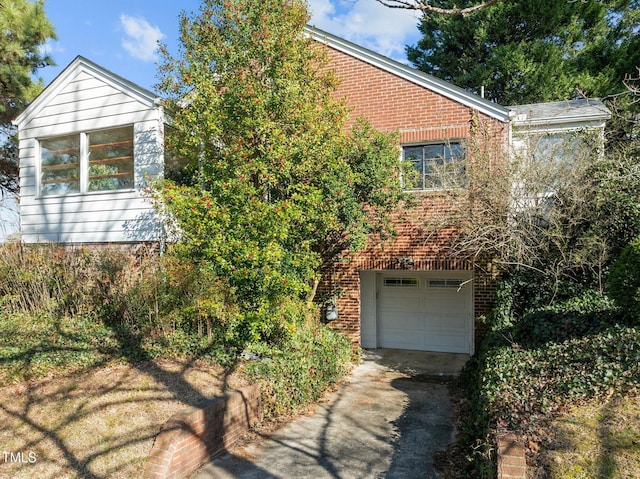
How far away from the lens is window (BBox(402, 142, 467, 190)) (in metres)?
8.66

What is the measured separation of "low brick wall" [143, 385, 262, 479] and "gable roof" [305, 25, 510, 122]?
745 cm

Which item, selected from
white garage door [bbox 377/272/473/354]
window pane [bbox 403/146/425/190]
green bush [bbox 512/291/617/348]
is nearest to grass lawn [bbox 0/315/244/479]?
green bush [bbox 512/291/617/348]

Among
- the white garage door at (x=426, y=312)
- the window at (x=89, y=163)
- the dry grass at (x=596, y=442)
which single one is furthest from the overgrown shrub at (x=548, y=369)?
the window at (x=89, y=163)

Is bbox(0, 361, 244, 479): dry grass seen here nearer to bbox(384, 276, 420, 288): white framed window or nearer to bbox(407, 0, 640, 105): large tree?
bbox(384, 276, 420, 288): white framed window

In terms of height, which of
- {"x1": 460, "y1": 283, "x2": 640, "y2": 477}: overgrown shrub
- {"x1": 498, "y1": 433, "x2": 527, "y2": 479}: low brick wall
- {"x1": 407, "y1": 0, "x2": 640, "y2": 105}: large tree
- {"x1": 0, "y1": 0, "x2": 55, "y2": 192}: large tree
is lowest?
{"x1": 498, "y1": 433, "x2": 527, "y2": 479}: low brick wall

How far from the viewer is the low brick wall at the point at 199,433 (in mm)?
4566

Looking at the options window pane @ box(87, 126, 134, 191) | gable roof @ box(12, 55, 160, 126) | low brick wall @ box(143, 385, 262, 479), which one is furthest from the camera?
window pane @ box(87, 126, 134, 191)

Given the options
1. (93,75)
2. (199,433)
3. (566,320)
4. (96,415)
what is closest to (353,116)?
(93,75)

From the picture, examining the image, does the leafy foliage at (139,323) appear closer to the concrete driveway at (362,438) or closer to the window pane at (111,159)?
the concrete driveway at (362,438)

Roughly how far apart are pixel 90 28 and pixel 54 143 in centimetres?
293

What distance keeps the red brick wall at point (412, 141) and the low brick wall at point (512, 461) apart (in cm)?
525

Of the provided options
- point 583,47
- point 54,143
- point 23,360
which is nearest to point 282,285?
point 23,360

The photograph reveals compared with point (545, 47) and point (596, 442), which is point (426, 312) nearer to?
point (596, 442)

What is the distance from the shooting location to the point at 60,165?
35.0 ft
